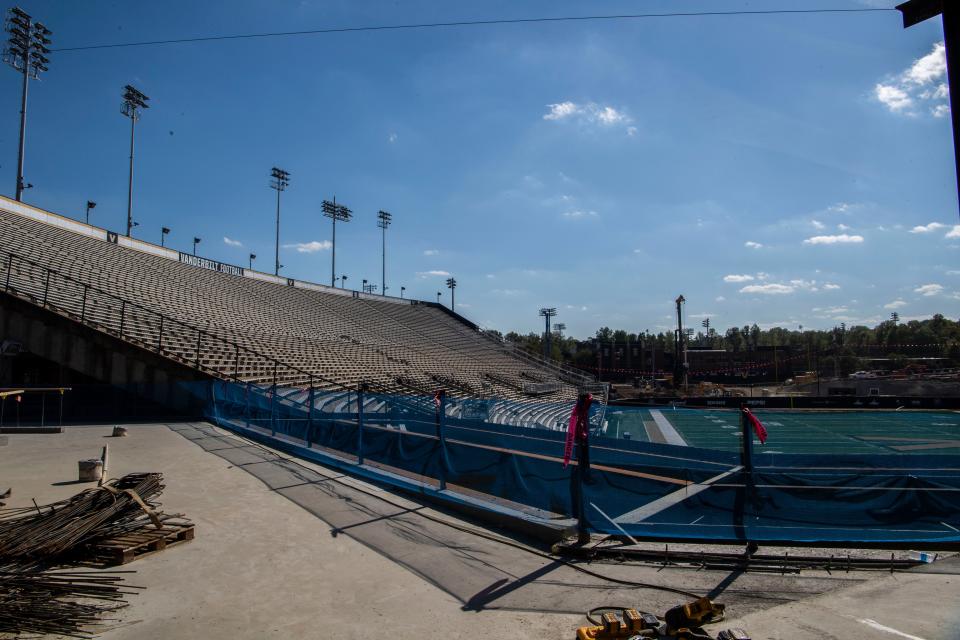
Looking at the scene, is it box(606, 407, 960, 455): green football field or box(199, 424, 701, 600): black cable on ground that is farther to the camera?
box(606, 407, 960, 455): green football field

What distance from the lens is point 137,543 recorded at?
5754mm

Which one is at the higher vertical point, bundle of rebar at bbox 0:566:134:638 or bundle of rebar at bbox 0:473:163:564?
bundle of rebar at bbox 0:473:163:564

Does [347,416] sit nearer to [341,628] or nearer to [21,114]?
[341,628]

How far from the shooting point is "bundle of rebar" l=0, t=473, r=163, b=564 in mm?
5309

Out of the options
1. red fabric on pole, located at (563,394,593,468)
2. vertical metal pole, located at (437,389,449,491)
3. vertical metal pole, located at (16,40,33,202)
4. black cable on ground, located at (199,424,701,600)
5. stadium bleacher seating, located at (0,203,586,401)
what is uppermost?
vertical metal pole, located at (16,40,33,202)

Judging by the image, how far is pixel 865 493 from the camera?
19.6ft

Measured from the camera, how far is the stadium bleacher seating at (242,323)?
839 inches

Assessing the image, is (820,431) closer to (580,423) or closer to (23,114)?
(580,423)

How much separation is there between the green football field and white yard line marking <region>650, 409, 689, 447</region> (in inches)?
5.0

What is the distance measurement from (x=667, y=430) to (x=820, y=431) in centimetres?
581

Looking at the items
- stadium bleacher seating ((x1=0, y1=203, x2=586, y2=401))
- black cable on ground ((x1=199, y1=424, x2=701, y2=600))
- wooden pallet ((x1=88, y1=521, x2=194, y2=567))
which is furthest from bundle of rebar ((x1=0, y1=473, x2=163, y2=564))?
stadium bleacher seating ((x1=0, y1=203, x2=586, y2=401))

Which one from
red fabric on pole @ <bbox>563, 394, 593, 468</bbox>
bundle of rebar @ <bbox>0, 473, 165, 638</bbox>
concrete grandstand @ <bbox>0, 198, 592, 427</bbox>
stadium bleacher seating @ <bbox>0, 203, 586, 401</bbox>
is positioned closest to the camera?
bundle of rebar @ <bbox>0, 473, 165, 638</bbox>

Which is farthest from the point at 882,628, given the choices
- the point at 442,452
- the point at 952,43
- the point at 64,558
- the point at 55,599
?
the point at 64,558

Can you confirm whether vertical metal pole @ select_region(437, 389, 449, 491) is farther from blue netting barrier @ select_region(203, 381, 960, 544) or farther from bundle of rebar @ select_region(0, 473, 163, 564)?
bundle of rebar @ select_region(0, 473, 163, 564)
